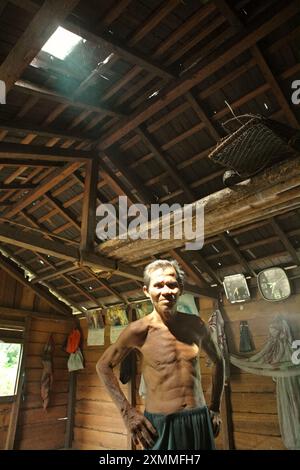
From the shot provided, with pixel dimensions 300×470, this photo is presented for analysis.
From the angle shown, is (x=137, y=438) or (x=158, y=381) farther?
(x=158, y=381)

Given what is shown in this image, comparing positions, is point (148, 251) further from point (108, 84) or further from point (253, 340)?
point (253, 340)

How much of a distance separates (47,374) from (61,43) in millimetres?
8348

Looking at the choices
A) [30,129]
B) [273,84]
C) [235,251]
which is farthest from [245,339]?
[30,129]

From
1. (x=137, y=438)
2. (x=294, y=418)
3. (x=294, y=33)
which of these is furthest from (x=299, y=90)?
(x=294, y=418)

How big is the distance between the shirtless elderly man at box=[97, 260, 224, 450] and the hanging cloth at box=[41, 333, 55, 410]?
7760 mm

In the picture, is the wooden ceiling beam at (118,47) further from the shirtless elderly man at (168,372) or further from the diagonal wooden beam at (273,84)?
the shirtless elderly man at (168,372)

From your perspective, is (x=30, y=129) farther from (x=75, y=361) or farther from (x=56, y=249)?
(x=75, y=361)

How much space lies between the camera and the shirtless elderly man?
1794 millimetres

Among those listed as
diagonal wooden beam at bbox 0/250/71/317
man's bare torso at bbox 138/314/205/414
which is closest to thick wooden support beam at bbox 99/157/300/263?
man's bare torso at bbox 138/314/205/414

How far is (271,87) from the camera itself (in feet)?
11.5

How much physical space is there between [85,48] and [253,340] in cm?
545

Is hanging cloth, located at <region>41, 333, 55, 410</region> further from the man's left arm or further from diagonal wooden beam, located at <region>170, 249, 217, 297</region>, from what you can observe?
the man's left arm

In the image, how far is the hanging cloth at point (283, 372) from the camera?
4898 mm

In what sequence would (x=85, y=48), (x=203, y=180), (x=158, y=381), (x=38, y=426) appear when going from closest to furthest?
(x=158, y=381), (x=85, y=48), (x=203, y=180), (x=38, y=426)
